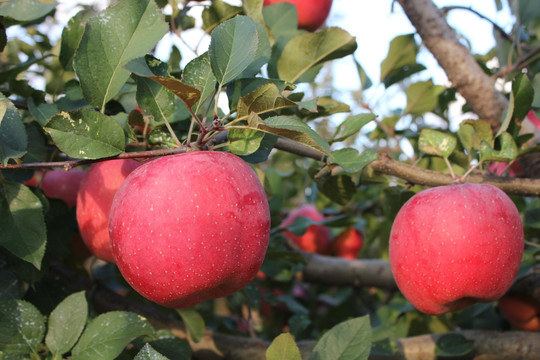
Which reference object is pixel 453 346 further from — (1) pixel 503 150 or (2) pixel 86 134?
(2) pixel 86 134

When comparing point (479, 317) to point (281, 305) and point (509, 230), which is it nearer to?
point (281, 305)

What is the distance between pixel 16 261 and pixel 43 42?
577mm

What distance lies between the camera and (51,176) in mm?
1056

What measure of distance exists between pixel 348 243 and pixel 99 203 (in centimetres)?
139

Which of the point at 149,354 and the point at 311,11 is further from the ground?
the point at 311,11

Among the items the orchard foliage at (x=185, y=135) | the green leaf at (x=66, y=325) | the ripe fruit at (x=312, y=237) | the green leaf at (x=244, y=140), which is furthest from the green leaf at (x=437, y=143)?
the ripe fruit at (x=312, y=237)

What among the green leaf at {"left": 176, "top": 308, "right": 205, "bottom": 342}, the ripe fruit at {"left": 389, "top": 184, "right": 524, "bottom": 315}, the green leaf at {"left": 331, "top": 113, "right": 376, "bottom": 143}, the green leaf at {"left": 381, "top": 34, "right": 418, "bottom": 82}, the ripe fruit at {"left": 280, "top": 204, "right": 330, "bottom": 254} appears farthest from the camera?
the ripe fruit at {"left": 280, "top": 204, "right": 330, "bottom": 254}

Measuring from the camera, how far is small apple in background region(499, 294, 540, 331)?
125cm

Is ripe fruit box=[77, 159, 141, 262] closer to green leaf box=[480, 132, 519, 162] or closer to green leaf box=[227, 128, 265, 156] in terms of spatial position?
green leaf box=[227, 128, 265, 156]

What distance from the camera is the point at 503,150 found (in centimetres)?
87

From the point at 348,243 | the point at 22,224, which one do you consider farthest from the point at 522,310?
the point at 22,224

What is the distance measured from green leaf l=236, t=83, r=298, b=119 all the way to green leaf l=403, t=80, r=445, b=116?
828mm

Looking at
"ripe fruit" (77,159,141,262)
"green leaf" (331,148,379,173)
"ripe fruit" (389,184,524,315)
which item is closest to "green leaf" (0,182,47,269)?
"ripe fruit" (77,159,141,262)

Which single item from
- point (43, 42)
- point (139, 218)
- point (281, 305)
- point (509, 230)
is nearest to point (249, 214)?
point (139, 218)
